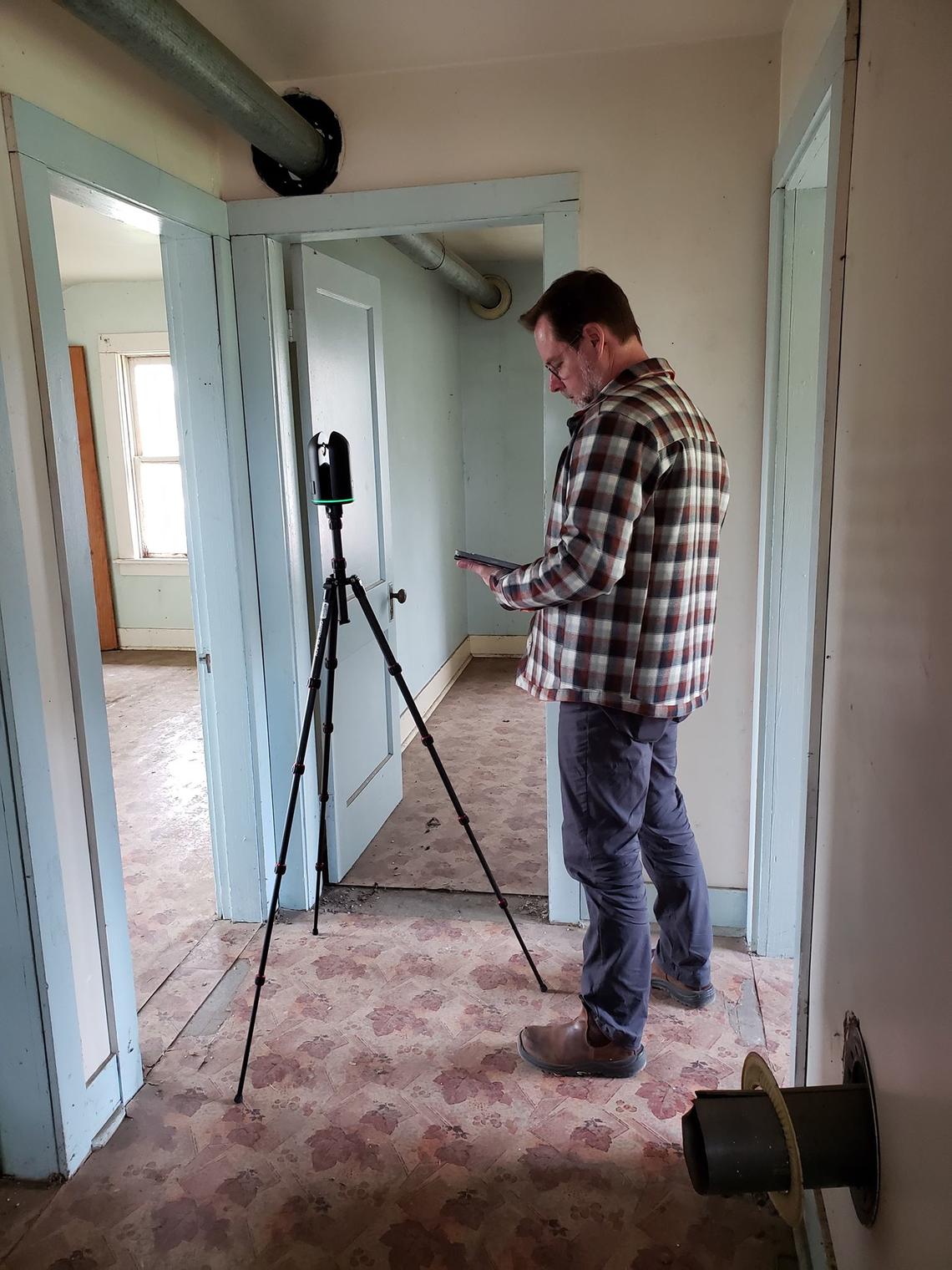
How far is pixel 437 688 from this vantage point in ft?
17.1

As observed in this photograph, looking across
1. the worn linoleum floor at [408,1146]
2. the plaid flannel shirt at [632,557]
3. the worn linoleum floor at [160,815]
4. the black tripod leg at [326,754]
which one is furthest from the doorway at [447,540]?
the plaid flannel shirt at [632,557]

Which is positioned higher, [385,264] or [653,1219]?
[385,264]

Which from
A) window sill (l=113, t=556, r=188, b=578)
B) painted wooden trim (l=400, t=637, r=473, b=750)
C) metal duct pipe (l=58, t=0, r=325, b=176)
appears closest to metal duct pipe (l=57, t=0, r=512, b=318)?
metal duct pipe (l=58, t=0, r=325, b=176)

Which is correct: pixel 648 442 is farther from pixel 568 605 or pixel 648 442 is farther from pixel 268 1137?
pixel 268 1137

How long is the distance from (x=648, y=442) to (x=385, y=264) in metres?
→ 2.94

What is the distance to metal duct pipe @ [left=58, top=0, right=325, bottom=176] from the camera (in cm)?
156

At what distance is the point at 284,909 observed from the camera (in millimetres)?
2904

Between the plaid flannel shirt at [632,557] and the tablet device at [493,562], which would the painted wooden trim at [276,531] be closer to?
the tablet device at [493,562]

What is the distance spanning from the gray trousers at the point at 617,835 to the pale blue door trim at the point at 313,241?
0.49 m

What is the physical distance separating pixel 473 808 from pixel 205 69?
270cm

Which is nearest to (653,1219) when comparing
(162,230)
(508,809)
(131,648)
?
(508,809)

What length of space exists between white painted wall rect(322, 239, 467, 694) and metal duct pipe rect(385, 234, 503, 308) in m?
0.14

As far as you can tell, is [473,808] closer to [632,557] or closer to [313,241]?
[632,557]

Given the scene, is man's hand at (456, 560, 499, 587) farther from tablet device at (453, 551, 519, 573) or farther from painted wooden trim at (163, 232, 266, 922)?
painted wooden trim at (163, 232, 266, 922)
